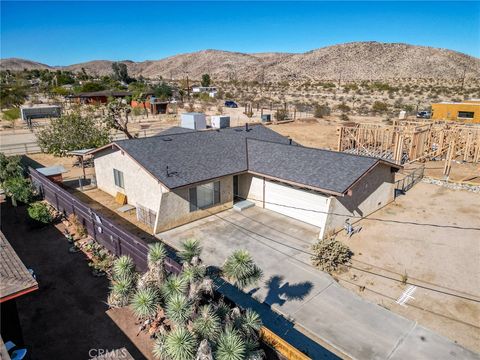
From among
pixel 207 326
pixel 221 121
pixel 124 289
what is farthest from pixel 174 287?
pixel 221 121

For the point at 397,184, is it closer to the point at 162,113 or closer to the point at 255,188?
the point at 255,188

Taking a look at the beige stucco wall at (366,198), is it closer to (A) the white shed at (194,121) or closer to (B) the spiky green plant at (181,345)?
(B) the spiky green plant at (181,345)

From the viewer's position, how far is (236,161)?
69.5ft

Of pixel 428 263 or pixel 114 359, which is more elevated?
pixel 114 359

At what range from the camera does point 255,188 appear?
21484 mm

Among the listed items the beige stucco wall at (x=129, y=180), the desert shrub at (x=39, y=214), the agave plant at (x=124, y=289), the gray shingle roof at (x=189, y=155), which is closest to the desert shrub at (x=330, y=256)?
the gray shingle roof at (x=189, y=155)

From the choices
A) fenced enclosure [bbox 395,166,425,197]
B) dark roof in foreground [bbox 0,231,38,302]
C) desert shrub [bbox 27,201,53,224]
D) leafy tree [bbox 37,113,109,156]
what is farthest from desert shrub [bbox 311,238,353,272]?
leafy tree [bbox 37,113,109,156]

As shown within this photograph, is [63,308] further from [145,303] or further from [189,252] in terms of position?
[189,252]

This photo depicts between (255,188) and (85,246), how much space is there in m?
10.3

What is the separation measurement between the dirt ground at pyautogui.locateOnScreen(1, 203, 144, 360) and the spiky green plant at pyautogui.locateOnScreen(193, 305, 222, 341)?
3.39 meters

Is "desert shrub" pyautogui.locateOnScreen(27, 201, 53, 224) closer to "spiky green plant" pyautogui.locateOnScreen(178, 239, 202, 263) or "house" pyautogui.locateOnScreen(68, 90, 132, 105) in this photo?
"spiky green plant" pyautogui.locateOnScreen(178, 239, 202, 263)

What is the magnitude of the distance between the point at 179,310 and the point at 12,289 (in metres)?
4.42

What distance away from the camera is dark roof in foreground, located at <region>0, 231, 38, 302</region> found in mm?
8289

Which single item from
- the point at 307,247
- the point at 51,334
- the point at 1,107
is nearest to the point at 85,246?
the point at 51,334
